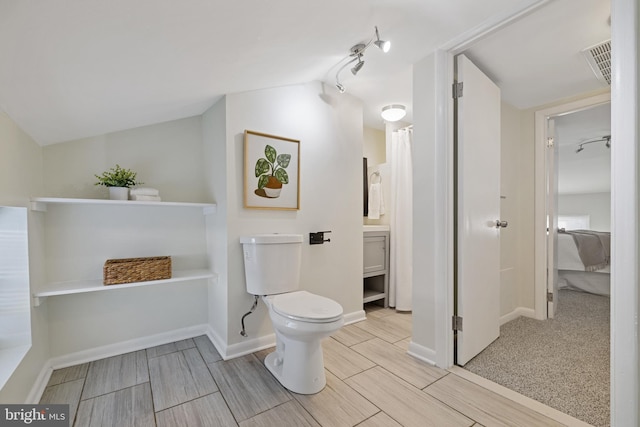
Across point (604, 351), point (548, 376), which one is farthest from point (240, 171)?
point (604, 351)

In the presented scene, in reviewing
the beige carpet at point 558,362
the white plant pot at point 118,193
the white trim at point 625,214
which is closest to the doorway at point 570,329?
the beige carpet at point 558,362

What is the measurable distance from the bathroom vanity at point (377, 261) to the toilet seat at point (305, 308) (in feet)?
3.71

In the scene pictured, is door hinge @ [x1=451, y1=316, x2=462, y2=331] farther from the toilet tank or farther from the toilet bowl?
the toilet tank

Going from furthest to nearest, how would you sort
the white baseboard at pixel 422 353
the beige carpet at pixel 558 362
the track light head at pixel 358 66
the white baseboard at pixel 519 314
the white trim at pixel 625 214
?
the white baseboard at pixel 519 314
the white baseboard at pixel 422 353
the track light head at pixel 358 66
the beige carpet at pixel 558 362
the white trim at pixel 625 214

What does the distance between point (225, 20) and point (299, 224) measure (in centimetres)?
144

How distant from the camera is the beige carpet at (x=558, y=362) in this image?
4.86 feet

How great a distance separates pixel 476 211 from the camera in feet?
6.27

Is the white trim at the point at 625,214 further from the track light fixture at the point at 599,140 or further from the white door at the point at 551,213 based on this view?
the track light fixture at the point at 599,140

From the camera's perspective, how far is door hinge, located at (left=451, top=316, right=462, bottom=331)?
1824 millimetres

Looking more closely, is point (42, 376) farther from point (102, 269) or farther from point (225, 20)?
point (225, 20)

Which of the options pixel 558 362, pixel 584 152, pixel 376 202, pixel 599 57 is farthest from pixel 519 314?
pixel 584 152

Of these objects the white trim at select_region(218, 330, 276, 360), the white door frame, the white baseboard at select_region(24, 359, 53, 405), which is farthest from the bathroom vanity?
the white baseboard at select_region(24, 359, 53, 405)

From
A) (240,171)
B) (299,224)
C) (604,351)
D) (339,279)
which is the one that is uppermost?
(240,171)

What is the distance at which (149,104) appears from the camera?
1.74m
